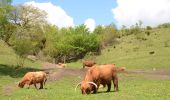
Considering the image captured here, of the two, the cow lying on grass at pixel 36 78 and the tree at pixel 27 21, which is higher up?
the tree at pixel 27 21

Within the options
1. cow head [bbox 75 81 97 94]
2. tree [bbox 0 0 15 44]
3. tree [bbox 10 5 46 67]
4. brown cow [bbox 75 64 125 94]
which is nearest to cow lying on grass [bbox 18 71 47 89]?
brown cow [bbox 75 64 125 94]

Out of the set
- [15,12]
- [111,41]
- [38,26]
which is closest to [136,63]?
[38,26]

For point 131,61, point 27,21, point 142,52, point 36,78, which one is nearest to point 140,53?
point 142,52

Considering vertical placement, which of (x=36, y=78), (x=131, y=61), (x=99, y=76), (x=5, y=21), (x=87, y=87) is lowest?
(x=87, y=87)

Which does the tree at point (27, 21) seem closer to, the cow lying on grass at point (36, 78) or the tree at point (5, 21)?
the tree at point (5, 21)

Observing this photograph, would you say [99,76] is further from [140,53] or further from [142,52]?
[142,52]

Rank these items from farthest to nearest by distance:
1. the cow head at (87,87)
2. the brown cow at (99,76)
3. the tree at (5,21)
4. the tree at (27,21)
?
the tree at (27,21) → the tree at (5,21) → the brown cow at (99,76) → the cow head at (87,87)

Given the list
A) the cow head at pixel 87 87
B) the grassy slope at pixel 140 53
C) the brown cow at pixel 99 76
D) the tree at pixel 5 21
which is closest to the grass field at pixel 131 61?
the grassy slope at pixel 140 53

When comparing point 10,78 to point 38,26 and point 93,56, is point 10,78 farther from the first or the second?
point 93,56

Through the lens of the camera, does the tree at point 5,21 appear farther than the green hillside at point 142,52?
No

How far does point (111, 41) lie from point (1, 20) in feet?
190

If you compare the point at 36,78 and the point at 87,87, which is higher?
the point at 36,78

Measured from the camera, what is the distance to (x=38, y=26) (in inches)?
2997

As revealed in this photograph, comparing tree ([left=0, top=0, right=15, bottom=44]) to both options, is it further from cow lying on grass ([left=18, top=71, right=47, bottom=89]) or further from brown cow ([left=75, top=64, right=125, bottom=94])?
brown cow ([left=75, top=64, right=125, bottom=94])
